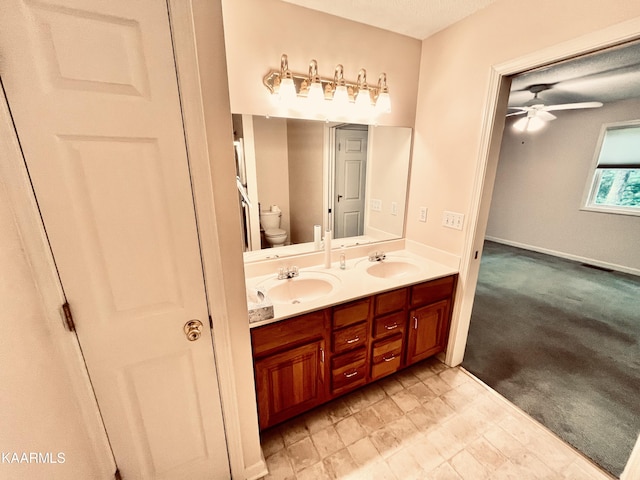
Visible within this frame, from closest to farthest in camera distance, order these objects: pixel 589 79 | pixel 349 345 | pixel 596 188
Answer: pixel 349 345
pixel 589 79
pixel 596 188

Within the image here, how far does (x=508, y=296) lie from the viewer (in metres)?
3.14

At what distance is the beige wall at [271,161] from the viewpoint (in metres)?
1.61

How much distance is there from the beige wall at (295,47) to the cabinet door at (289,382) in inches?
54.3

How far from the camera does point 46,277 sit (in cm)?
79

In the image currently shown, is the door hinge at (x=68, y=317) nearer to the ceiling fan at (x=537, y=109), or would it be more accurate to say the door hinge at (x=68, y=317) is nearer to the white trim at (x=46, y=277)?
the white trim at (x=46, y=277)

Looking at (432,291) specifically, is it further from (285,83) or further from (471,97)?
(285,83)

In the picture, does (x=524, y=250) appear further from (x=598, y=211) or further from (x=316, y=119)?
(x=316, y=119)

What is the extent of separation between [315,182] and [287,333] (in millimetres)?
1067

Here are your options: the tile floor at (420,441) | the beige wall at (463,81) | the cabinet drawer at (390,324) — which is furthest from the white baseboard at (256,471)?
the beige wall at (463,81)

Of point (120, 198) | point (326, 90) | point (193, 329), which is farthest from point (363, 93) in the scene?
point (193, 329)

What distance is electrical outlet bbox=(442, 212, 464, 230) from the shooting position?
177 centimetres

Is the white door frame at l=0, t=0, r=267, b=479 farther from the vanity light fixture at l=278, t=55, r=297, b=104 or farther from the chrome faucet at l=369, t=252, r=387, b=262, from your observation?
the chrome faucet at l=369, t=252, r=387, b=262

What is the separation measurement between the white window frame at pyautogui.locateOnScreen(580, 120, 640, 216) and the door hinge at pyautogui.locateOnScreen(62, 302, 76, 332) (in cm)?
601

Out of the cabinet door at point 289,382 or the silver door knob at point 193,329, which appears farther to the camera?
the cabinet door at point 289,382
